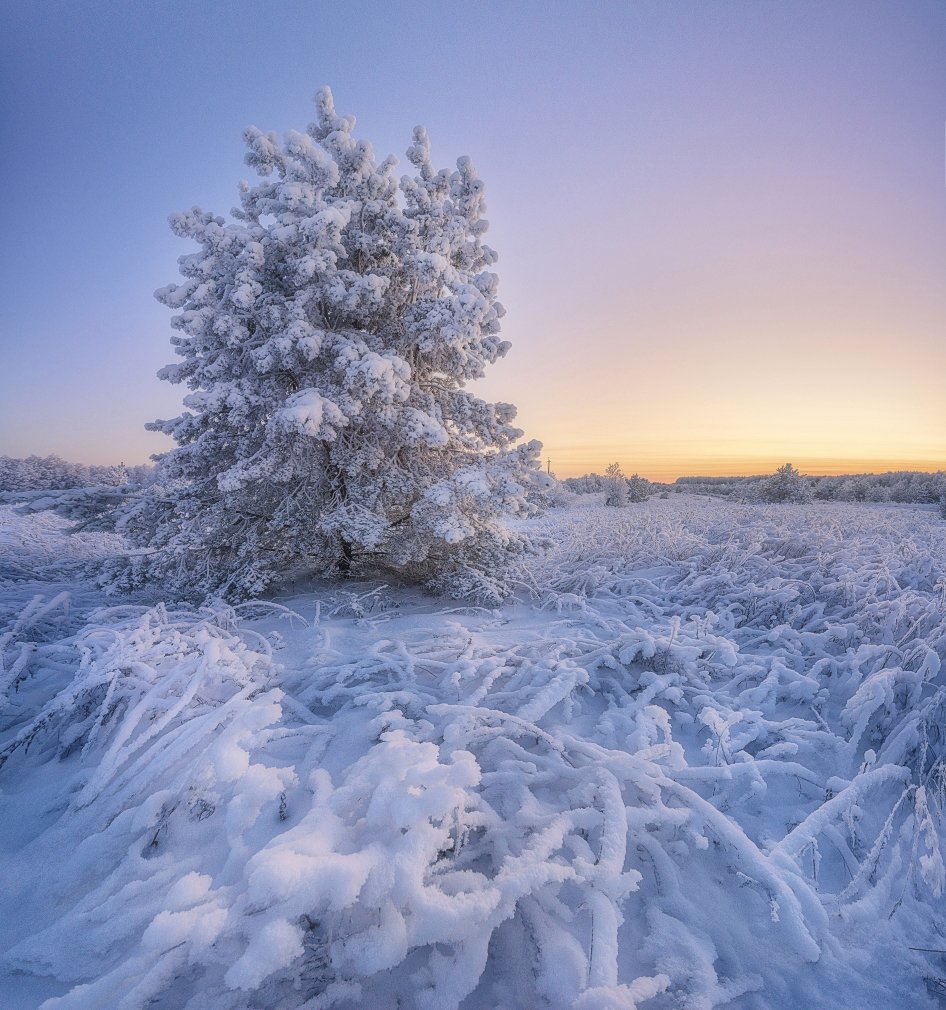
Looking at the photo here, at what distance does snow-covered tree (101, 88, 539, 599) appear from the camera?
4457 millimetres

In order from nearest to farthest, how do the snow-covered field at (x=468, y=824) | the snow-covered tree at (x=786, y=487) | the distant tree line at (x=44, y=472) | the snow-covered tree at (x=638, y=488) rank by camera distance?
the snow-covered field at (x=468, y=824) → the distant tree line at (x=44, y=472) → the snow-covered tree at (x=786, y=487) → the snow-covered tree at (x=638, y=488)

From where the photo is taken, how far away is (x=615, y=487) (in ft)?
65.8

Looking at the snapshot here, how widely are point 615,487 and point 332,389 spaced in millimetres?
17326

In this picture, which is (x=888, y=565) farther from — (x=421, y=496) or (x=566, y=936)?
(x=566, y=936)

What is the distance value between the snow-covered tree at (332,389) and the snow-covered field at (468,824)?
Answer: 1.77m

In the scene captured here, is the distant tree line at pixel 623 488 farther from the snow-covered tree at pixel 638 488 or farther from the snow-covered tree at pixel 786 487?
the snow-covered tree at pixel 786 487

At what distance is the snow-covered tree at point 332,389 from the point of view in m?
4.46

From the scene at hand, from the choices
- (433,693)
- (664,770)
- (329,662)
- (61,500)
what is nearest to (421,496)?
(329,662)

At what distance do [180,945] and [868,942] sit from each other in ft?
5.87

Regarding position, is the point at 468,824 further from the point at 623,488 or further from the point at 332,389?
the point at 623,488

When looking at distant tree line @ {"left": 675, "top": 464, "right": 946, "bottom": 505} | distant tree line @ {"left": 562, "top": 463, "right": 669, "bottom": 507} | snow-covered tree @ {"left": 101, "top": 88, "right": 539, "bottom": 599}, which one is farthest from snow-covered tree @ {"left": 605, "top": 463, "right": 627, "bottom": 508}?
snow-covered tree @ {"left": 101, "top": 88, "right": 539, "bottom": 599}

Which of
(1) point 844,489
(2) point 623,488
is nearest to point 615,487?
(2) point 623,488

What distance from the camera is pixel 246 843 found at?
137 centimetres

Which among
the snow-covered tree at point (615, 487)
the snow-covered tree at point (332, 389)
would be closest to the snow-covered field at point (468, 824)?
the snow-covered tree at point (332, 389)
